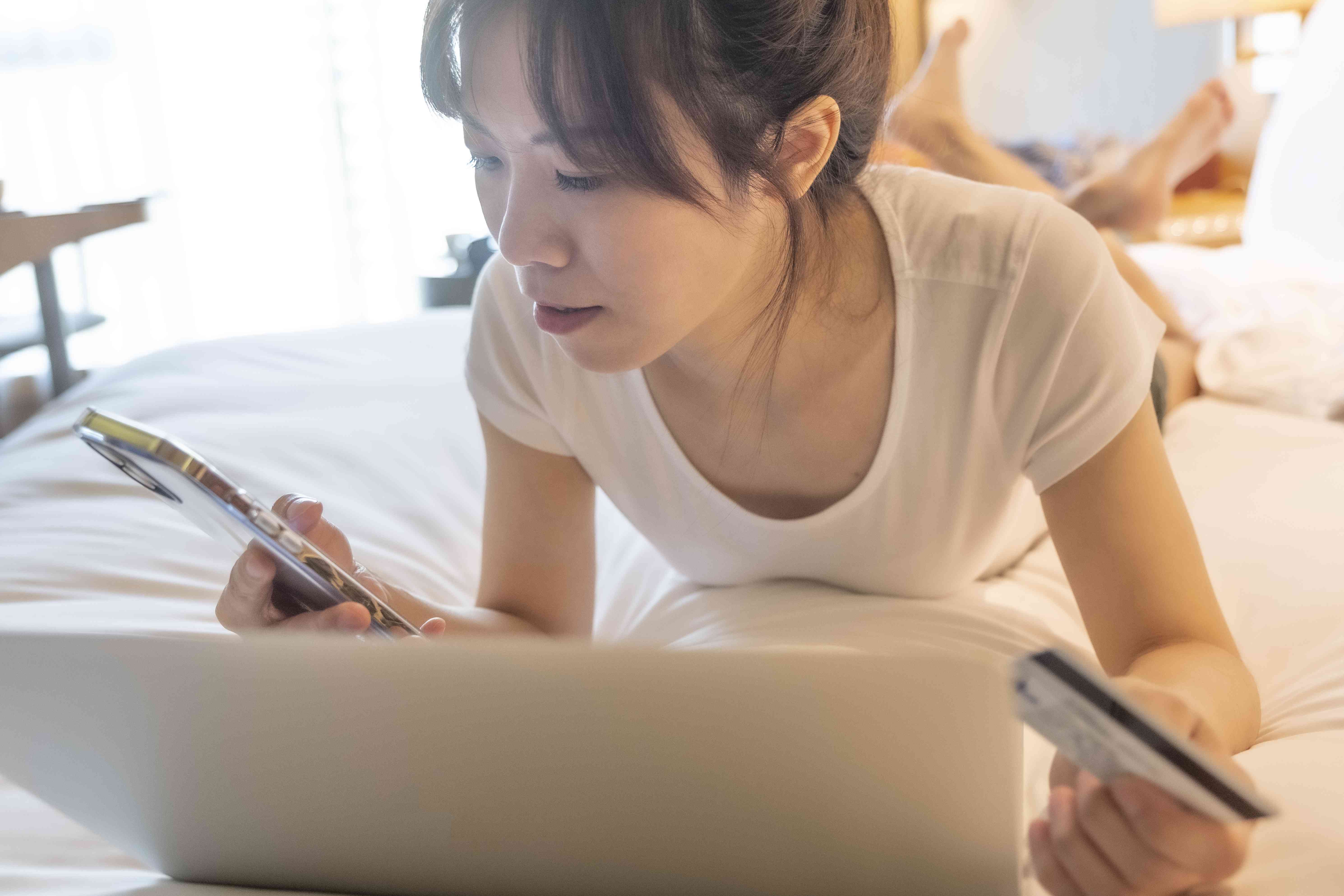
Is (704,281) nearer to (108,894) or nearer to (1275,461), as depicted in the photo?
(108,894)

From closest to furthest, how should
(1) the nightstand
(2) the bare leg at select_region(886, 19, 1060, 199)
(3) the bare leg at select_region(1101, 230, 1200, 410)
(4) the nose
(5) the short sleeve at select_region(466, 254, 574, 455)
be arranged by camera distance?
(4) the nose < (5) the short sleeve at select_region(466, 254, 574, 455) < (3) the bare leg at select_region(1101, 230, 1200, 410) < (2) the bare leg at select_region(886, 19, 1060, 199) < (1) the nightstand

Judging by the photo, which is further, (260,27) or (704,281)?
(260,27)

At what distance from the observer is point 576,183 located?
56 cm

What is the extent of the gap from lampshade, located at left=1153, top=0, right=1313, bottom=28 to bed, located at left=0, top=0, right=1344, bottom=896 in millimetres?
1013

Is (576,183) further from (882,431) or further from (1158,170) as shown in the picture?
(1158,170)

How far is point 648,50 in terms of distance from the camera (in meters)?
0.54

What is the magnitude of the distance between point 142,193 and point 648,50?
3.11 m

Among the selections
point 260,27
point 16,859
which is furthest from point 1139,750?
point 260,27

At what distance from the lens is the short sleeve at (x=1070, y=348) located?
668 millimetres

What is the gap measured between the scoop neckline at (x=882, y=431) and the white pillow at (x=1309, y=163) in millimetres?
1205

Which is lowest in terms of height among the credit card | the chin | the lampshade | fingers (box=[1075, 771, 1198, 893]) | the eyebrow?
fingers (box=[1075, 771, 1198, 893])

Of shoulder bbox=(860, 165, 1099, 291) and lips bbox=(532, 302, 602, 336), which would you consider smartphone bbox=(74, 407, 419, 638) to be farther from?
shoulder bbox=(860, 165, 1099, 291)

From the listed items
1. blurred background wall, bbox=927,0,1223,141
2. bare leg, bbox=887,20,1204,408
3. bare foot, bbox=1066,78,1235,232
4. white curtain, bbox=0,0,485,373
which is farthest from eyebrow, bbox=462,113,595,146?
white curtain, bbox=0,0,485,373

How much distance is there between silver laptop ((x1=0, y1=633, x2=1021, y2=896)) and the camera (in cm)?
34
